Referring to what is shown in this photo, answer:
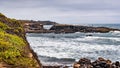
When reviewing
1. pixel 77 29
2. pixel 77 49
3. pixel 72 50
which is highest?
pixel 72 50

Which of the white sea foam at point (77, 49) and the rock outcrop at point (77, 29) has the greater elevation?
the white sea foam at point (77, 49)

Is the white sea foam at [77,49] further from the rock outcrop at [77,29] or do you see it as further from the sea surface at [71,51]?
the rock outcrop at [77,29]

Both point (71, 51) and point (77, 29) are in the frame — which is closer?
point (71, 51)

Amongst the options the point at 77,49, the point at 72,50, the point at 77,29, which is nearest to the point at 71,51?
the point at 72,50

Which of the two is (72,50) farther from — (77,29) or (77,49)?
(77,29)

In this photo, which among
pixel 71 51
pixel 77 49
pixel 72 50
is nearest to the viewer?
pixel 71 51

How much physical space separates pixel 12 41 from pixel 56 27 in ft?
413

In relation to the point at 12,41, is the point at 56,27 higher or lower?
lower

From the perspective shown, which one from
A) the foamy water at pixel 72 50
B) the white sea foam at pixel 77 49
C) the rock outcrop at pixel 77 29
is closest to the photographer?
the foamy water at pixel 72 50

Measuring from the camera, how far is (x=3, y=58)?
13.4 m

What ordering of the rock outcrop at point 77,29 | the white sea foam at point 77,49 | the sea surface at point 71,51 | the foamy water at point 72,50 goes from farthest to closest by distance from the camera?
the rock outcrop at point 77,29
the white sea foam at point 77,49
the foamy water at point 72,50
the sea surface at point 71,51

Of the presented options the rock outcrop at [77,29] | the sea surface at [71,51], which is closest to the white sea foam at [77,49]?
the sea surface at [71,51]

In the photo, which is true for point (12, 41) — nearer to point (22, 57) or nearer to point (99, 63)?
point (22, 57)

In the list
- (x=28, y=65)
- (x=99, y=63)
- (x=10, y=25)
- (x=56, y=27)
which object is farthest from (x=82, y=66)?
(x=56, y=27)
